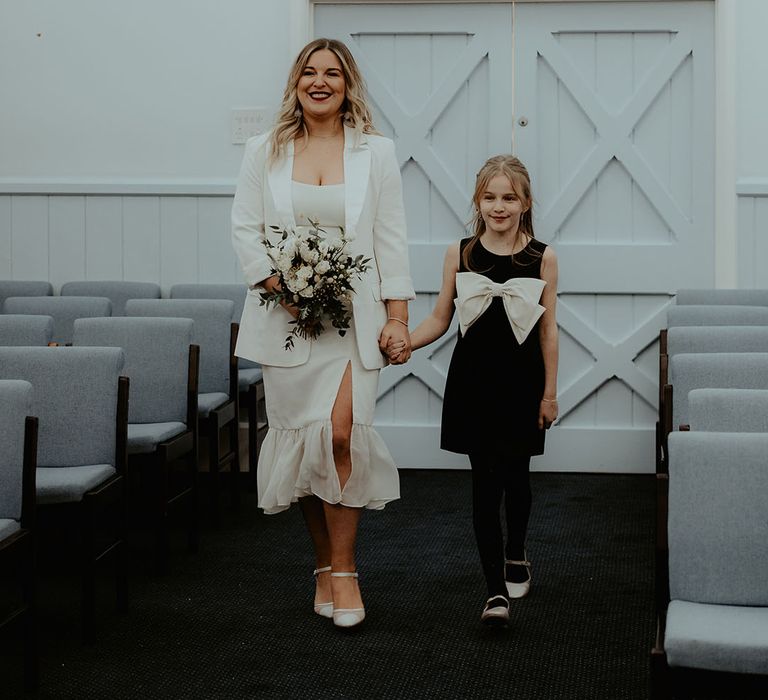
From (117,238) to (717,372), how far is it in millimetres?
4081

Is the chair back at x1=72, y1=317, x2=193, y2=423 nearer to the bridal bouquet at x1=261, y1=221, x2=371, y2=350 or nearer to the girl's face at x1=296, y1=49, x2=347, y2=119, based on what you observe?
the bridal bouquet at x1=261, y1=221, x2=371, y2=350

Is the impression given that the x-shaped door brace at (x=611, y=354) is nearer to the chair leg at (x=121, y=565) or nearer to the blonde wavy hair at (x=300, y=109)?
the blonde wavy hair at (x=300, y=109)

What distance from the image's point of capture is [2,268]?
6867 mm

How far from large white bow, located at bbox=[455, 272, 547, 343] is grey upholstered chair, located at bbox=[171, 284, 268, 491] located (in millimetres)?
2188

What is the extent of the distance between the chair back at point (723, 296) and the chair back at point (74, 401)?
3.15 m

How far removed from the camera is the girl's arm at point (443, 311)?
3.91 m

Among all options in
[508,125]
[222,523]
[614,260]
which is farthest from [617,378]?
[222,523]

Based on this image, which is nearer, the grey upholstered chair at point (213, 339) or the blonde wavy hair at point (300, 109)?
the blonde wavy hair at point (300, 109)

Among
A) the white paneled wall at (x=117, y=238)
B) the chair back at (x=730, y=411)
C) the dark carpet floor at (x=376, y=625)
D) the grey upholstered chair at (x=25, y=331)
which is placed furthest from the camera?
the white paneled wall at (x=117, y=238)

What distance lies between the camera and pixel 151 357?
191 inches

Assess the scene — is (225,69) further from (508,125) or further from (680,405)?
(680,405)

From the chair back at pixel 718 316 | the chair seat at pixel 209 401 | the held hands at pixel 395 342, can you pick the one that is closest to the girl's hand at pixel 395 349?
the held hands at pixel 395 342

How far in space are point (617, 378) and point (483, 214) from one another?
2.85 metres

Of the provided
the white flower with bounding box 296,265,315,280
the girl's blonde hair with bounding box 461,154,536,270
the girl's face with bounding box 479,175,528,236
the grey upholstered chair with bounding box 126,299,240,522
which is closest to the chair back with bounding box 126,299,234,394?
the grey upholstered chair with bounding box 126,299,240,522
